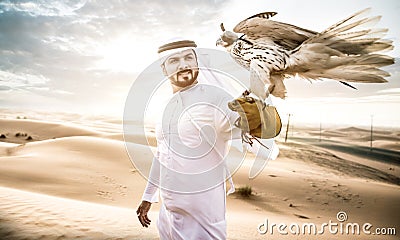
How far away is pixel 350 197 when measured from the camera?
7379mm

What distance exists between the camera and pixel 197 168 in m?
1.60

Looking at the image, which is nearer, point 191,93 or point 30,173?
point 191,93

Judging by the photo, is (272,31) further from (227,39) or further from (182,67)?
(182,67)

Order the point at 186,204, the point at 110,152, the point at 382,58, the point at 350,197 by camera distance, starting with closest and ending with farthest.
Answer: the point at 382,58
the point at 186,204
the point at 350,197
the point at 110,152

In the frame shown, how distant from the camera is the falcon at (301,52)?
1.48 m

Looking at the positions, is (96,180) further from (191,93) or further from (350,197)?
(350,197)

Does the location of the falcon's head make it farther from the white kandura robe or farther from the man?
the white kandura robe

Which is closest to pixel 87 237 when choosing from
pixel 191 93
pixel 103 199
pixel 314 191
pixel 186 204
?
pixel 186 204

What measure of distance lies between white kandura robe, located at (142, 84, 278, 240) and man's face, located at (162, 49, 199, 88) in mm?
120

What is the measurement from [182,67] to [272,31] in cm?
74

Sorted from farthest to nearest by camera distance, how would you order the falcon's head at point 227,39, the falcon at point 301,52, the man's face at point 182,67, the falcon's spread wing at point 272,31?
1. the falcon's head at point 227,39
2. the falcon's spread wing at point 272,31
3. the man's face at point 182,67
4. the falcon at point 301,52

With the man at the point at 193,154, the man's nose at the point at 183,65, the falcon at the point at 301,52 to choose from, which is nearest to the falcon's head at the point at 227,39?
the falcon at the point at 301,52

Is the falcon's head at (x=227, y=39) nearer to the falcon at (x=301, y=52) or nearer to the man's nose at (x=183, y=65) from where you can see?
the falcon at (x=301, y=52)

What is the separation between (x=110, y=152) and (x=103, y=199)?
154 inches
